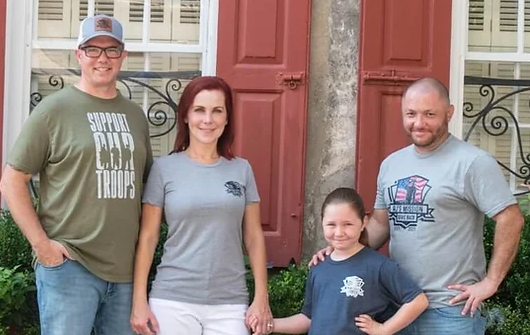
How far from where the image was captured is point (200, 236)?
3086 millimetres

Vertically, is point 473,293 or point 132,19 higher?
point 132,19

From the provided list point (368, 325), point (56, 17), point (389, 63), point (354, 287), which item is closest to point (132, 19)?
point (56, 17)

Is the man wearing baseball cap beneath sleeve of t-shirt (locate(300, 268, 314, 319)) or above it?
above

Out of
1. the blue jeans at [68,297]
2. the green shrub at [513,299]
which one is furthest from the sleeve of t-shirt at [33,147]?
the green shrub at [513,299]

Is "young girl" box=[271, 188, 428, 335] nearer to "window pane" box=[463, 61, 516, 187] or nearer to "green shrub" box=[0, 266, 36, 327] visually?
"green shrub" box=[0, 266, 36, 327]

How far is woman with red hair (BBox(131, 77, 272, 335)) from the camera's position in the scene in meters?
3.05

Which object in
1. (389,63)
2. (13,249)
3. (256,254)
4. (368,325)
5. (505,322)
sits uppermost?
Result: (389,63)

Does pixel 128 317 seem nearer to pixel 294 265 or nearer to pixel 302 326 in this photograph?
pixel 302 326

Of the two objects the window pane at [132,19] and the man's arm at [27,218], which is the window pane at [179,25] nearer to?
the window pane at [132,19]

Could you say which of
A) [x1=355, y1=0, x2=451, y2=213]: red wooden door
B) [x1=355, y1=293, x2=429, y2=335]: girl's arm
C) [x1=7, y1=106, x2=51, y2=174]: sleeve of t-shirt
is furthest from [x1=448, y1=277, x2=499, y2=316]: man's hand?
[x1=7, y1=106, x2=51, y2=174]: sleeve of t-shirt

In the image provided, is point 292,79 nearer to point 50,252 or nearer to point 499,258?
point 499,258

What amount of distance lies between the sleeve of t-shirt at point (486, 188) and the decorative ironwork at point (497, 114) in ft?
6.66

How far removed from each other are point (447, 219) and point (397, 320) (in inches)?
18.4

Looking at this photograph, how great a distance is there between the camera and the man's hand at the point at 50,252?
2961 millimetres
